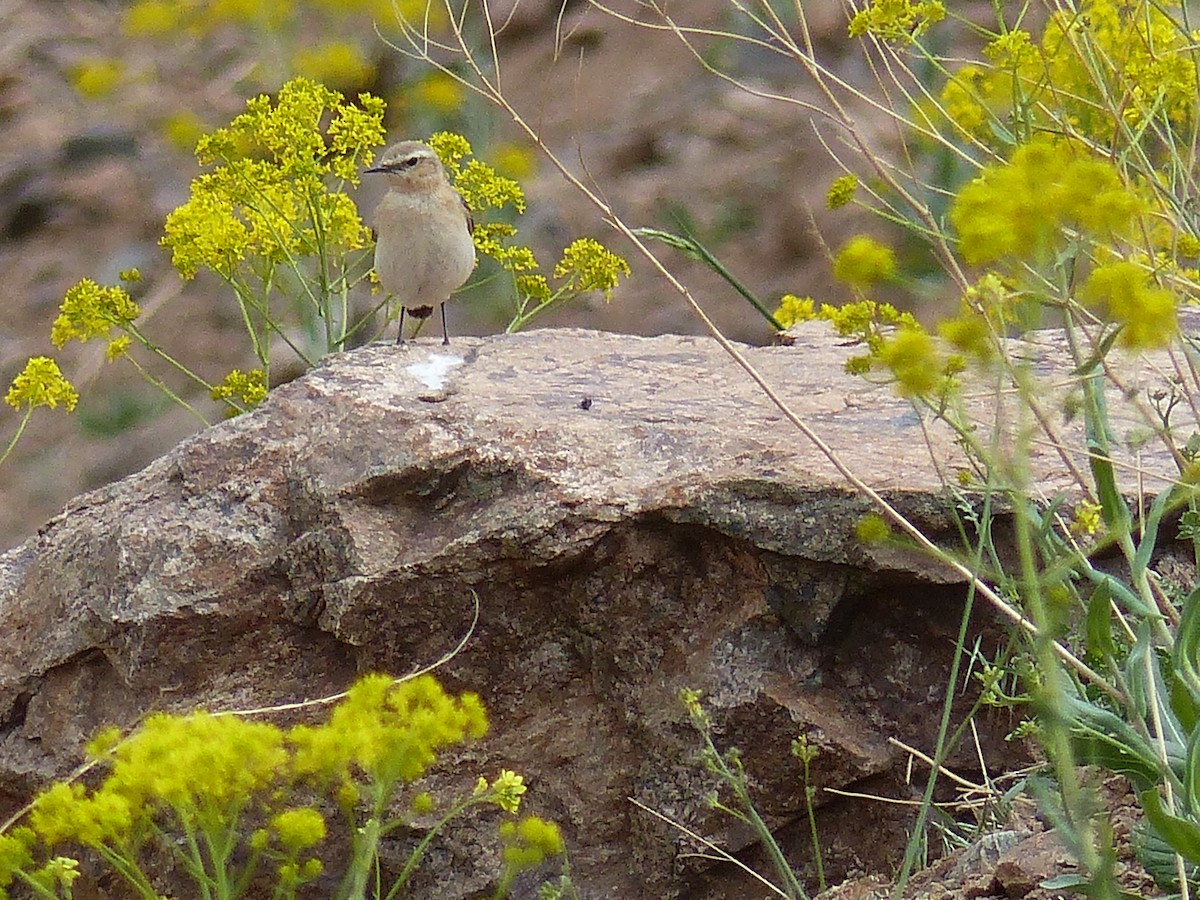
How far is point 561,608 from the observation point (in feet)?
12.3

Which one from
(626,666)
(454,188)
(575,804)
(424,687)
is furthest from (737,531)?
(454,188)

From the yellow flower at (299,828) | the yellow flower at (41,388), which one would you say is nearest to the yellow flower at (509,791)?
the yellow flower at (299,828)

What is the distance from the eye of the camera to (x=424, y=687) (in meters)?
2.31

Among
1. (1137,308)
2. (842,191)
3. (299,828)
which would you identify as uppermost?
(1137,308)

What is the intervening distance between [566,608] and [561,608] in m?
0.01

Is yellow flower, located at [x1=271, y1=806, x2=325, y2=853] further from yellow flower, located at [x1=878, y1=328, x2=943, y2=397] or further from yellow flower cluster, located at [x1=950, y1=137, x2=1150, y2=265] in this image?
yellow flower cluster, located at [x1=950, y1=137, x2=1150, y2=265]

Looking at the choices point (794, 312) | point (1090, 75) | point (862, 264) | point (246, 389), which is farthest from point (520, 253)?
point (862, 264)

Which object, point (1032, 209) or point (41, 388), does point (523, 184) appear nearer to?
point (41, 388)

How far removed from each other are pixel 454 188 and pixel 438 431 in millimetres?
1972

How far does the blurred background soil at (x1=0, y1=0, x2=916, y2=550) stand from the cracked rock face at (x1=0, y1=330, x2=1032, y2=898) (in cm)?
618

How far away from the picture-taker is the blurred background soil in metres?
11.3

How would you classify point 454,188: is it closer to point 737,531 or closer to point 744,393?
point 744,393

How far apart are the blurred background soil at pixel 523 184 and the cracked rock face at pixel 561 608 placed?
20.3 feet

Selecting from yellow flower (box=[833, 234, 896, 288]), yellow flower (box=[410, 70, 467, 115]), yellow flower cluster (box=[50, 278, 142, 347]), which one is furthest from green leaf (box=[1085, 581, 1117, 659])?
yellow flower (box=[410, 70, 467, 115])
